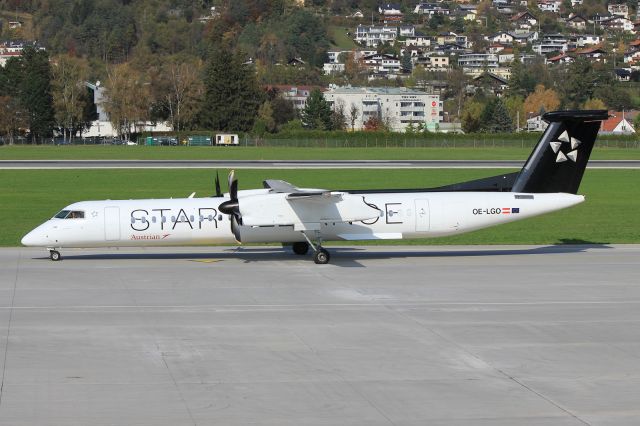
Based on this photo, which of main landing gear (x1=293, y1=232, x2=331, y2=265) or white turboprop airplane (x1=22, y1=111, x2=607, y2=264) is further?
main landing gear (x1=293, y1=232, x2=331, y2=265)

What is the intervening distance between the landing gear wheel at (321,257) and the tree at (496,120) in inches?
5545

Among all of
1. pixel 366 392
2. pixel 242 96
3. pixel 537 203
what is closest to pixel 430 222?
pixel 537 203

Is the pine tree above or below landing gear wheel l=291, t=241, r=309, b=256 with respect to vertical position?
above

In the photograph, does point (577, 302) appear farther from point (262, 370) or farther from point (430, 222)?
point (262, 370)

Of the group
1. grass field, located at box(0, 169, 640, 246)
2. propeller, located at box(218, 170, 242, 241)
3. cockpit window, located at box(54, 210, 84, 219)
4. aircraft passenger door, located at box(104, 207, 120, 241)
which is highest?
propeller, located at box(218, 170, 242, 241)

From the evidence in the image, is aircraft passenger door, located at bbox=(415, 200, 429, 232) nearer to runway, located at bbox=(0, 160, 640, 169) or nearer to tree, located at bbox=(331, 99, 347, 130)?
runway, located at bbox=(0, 160, 640, 169)

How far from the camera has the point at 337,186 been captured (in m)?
58.1

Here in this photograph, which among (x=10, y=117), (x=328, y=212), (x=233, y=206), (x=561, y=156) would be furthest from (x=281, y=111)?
(x=233, y=206)

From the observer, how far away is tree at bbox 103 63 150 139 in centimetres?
15525

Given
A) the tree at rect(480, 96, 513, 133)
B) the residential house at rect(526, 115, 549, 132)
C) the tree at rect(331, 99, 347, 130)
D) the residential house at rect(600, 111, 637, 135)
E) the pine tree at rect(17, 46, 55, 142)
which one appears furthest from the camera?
the residential house at rect(526, 115, 549, 132)

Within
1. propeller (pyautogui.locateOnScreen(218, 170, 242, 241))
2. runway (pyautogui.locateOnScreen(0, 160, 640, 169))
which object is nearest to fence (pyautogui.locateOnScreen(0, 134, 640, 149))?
runway (pyautogui.locateOnScreen(0, 160, 640, 169))

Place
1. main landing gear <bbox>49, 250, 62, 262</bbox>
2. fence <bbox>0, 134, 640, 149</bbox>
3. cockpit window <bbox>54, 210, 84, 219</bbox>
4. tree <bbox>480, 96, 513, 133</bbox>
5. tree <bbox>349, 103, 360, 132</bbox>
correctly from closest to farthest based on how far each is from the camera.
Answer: cockpit window <bbox>54, 210, 84, 219</bbox>, main landing gear <bbox>49, 250, 62, 262</bbox>, fence <bbox>0, 134, 640, 149</bbox>, tree <bbox>480, 96, 513, 133</bbox>, tree <bbox>349, 103, 360, 132</bbox>

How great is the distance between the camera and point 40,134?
6107 inches

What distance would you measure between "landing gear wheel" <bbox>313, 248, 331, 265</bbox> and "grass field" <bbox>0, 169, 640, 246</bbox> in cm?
700
